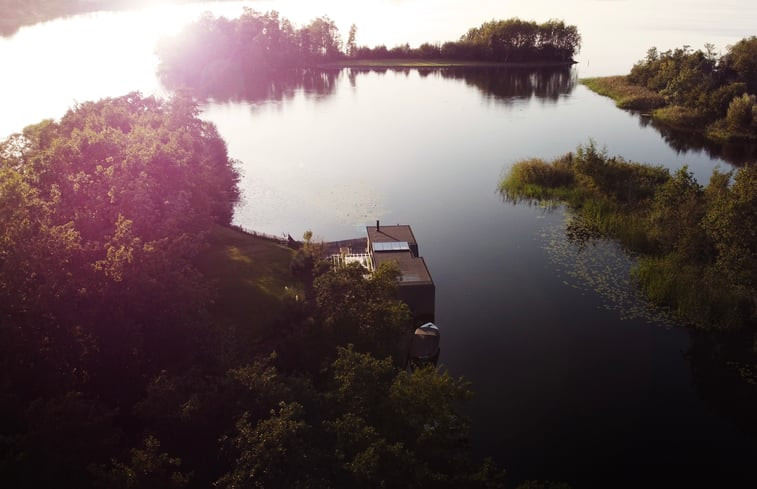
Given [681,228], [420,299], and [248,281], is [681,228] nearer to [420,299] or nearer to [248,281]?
[420,299]

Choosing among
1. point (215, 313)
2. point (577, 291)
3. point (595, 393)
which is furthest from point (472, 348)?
point (215, 313)

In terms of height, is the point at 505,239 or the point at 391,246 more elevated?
the point at 391,246

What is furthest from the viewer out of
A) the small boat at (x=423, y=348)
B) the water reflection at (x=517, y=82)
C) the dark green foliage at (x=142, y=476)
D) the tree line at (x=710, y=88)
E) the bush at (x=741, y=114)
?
the water reflection at (x=517, y=82)

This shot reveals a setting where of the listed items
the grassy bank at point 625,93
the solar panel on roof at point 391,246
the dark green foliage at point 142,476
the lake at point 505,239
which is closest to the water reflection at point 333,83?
the lake at point 505,239

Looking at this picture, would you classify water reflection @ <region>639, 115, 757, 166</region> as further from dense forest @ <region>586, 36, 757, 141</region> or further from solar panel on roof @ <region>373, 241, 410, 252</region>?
solar panel on roof @ <region>373, 241, 410, 252</region>

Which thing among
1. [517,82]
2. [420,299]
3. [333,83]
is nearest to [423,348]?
[420,299]

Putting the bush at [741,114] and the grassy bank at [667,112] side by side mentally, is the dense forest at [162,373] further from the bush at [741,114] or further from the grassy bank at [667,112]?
the bush at [741,114]

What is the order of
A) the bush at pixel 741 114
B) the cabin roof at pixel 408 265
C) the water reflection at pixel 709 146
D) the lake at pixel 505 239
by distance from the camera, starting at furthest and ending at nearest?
the bush at pixel 741 114
the water reflection at pixel 709 146
the cabin roof at pixel 408 265
the lake at pixel 505 239
